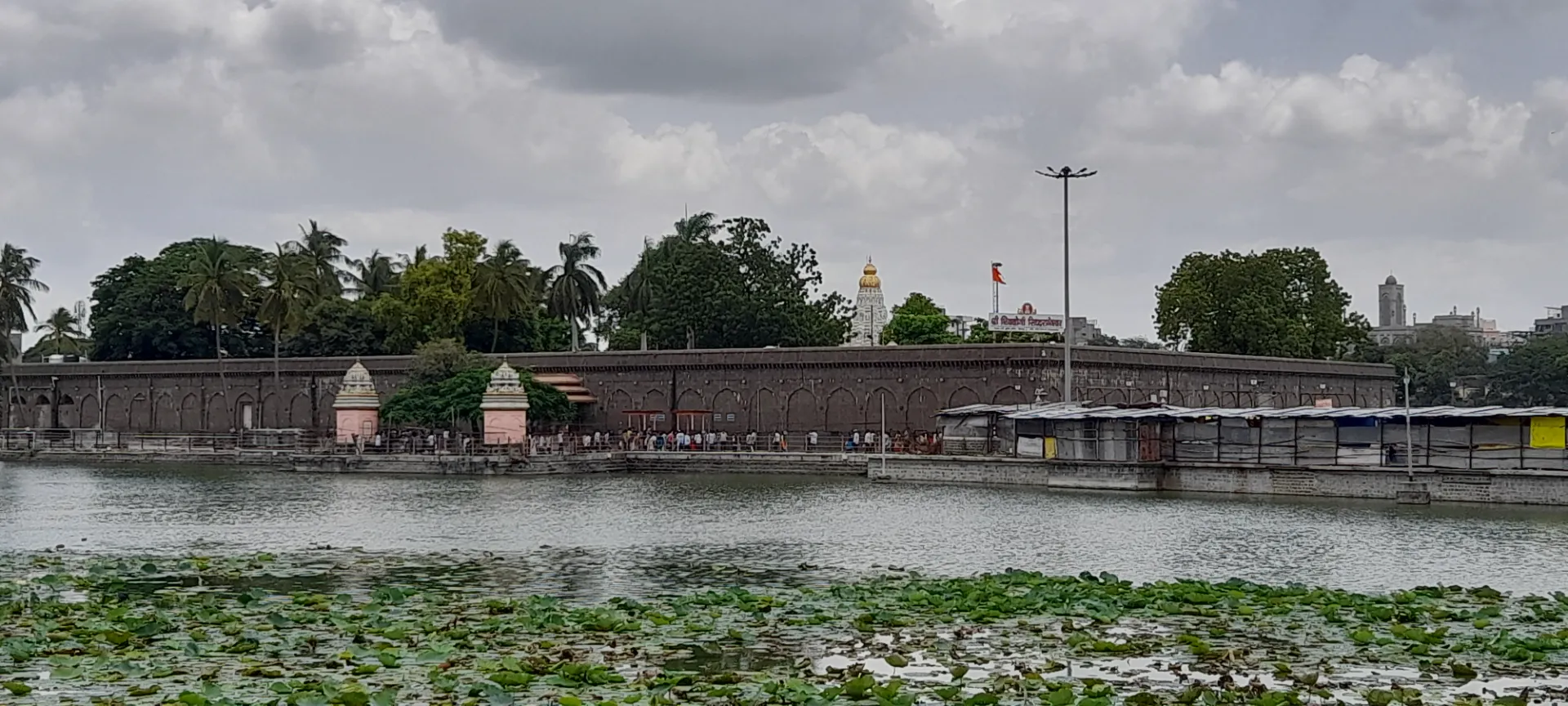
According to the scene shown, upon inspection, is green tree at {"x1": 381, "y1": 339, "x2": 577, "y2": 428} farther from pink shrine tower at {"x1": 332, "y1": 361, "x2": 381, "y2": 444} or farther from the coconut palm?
the coconut palm

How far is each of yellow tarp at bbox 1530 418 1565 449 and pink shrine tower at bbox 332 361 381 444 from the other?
121 ft

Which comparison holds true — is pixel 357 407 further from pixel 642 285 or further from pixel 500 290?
pixel 642 285

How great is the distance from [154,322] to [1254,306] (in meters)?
46.3

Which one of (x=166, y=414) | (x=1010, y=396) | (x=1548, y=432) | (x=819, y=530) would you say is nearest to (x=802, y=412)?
(x=1010, y=396)

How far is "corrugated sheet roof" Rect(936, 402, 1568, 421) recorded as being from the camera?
37.0m

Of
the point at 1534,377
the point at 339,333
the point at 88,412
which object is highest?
the point at 339,333

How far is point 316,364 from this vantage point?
7262 centimetres

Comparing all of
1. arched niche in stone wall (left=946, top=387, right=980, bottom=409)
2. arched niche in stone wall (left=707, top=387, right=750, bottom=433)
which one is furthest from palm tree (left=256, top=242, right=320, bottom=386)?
arched niche in stone wall (left=946, top=387, right=980, bottom=409)

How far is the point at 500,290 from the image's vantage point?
7344 centimetres

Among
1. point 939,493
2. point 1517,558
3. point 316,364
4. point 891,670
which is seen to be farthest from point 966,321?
point 891,670

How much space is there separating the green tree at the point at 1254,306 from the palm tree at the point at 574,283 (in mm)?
24424

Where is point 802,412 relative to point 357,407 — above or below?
below

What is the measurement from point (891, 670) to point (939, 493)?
27044 millimetres

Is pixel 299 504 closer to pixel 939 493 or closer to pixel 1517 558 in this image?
pixel 939 493
